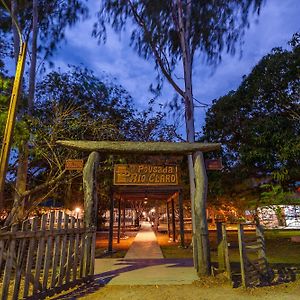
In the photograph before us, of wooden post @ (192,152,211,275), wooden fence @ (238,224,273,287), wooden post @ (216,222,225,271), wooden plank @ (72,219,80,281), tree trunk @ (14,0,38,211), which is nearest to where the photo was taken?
wooden plank @ (72,219,80,281)

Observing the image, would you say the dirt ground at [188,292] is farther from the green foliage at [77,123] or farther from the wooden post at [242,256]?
the green foliage at [77,123]

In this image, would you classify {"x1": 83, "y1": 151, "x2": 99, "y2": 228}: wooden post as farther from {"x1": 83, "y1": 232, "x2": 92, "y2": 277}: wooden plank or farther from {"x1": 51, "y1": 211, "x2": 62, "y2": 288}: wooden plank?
{"x1": 51, "y1": 211, "x2": 62, "y2": 288}: wooden plank

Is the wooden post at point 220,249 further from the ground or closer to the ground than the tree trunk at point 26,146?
closer to the ground

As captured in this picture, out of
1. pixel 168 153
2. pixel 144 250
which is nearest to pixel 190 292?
pixel 168 153

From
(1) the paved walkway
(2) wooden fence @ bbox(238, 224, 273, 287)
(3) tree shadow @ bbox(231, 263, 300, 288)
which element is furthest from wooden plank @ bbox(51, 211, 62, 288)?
(2) wooden fence @ bbox(238, 224, 273, 287)

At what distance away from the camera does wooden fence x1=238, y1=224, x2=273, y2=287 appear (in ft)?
19.1

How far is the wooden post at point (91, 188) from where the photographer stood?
663 centimetres

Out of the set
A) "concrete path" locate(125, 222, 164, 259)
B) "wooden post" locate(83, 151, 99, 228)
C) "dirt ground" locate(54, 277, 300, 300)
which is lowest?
"dirt ground" locate(54, 277, 300, 300)

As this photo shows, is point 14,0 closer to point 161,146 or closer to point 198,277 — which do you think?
point 161,146

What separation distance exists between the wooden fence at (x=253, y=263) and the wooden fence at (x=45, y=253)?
3298mm

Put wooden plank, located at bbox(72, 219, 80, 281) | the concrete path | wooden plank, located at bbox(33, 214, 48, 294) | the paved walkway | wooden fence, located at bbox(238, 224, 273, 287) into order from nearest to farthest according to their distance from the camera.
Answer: wooden plank, located at bbox(33, 214, 48, 294) → wooden plank, located at bbox(72, 219, 80, 281) → wooden fence, located at bbox(238, 224, 273, 287) → the paved walkway → the concrete path

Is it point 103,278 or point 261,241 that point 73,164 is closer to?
point 103,278

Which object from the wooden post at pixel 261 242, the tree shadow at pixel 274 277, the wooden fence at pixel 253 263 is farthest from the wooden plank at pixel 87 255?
the wooden post at pixel 261 242

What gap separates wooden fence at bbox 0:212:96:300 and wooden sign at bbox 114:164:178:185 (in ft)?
5.29
